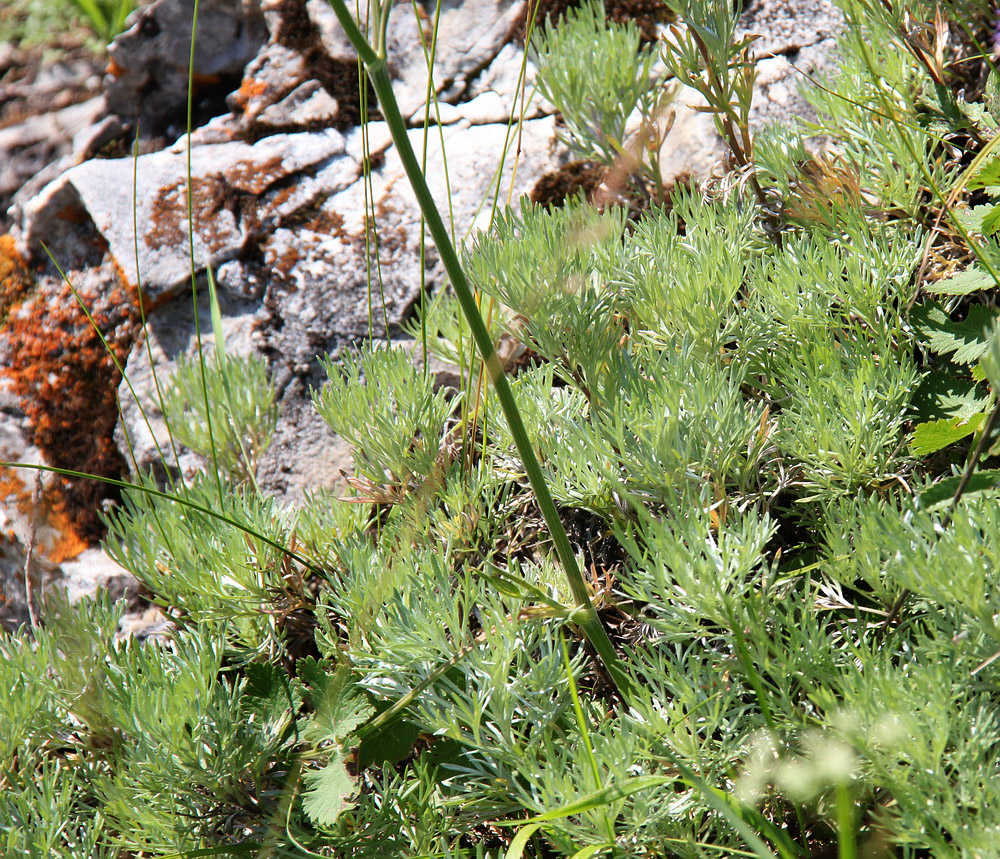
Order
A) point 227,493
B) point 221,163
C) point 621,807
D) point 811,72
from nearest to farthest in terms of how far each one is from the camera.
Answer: point 621,807 → point 227,493 → point 811,72 → point 221,163

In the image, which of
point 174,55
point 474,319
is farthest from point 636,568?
point 174,55

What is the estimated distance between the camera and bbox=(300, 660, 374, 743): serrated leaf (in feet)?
4.71

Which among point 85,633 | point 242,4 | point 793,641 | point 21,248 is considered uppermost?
point 242,4

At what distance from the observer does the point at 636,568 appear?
1.58 m

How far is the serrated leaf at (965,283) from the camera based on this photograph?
1.57 metres

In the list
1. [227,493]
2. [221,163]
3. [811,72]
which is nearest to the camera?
[227,493]

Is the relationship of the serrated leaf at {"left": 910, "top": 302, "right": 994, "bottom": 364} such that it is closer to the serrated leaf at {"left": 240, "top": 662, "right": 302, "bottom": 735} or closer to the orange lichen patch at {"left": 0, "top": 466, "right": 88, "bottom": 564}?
the serrated leaf at {"left": 240, "top": 662, "right": 302, "bottom": 735}

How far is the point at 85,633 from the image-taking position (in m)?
1.51

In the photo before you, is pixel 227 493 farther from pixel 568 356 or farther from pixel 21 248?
pixel 21 248

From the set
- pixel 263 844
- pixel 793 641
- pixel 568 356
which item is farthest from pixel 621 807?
pixel 568 356

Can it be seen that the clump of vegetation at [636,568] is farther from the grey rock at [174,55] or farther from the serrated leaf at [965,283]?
the grey rock at [174,55]

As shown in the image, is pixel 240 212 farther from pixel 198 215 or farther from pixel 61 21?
pixel 61 21

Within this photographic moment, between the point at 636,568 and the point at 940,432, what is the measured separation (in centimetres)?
63

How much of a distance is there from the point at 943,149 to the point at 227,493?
1.92 metres
